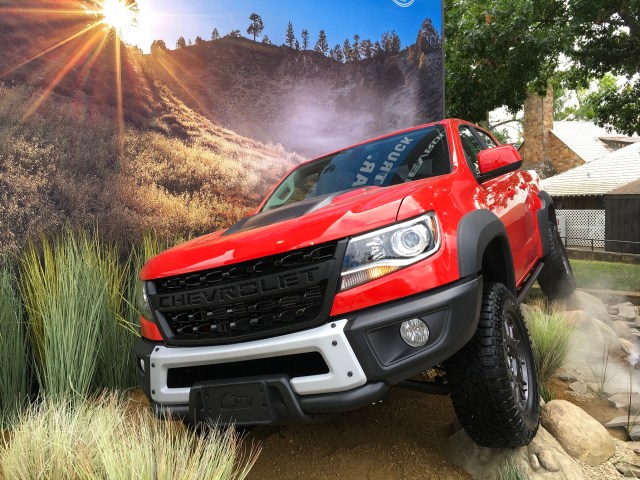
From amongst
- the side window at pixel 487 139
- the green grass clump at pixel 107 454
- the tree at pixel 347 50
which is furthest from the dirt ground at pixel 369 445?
the tree at pixel 347 50

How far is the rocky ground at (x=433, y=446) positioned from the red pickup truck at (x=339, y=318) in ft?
0.97

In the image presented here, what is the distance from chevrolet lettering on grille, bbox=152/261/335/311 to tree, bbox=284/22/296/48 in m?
5.33

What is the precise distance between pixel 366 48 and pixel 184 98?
2940 millimetres

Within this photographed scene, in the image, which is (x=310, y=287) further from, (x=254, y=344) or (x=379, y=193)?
(x=379, y=193)

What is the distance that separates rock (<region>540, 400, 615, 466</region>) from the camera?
269 centimetres

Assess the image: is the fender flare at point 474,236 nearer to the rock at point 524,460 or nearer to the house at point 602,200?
the rock at point 524,460

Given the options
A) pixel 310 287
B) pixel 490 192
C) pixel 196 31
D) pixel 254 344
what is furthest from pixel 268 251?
pixel 196 31

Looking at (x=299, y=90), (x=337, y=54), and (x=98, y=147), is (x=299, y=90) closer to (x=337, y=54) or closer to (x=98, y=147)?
(x=337, y=54)

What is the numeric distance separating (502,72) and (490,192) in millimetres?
9015

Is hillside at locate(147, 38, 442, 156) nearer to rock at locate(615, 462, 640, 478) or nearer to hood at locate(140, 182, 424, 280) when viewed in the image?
hood at locate(140, 182, 424, 280)

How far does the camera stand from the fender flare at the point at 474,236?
2084 millimetres

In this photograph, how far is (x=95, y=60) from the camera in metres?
5.20

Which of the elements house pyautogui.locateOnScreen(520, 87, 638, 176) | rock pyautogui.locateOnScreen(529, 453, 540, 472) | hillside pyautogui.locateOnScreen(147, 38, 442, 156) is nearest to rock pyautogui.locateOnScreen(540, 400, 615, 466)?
rock pyautogui.locateOnScreen(529, 453, 540, 472)

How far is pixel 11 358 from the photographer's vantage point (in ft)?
11.2
